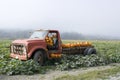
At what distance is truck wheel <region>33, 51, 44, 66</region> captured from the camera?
21.9 m

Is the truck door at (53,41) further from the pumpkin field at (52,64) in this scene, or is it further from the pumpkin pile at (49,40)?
the pumpkin field at (52,64)

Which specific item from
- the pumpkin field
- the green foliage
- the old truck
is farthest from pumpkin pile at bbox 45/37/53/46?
the green foliage

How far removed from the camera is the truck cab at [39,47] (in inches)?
859

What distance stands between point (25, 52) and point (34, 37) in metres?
2.25

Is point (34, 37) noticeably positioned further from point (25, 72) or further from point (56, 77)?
point (56, 77)

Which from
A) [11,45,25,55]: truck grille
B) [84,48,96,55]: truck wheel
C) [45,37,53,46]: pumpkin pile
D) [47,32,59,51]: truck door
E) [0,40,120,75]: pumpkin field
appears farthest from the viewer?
[84,48,96,55]: truck wheel

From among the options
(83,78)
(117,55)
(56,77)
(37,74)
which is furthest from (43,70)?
(117,55)

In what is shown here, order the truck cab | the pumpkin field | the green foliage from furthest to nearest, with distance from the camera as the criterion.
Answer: the truck cab → the green foliage → the pumpkin field

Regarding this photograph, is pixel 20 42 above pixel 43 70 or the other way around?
above

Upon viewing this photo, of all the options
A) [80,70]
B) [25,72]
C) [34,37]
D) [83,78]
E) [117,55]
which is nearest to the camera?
[83,78]

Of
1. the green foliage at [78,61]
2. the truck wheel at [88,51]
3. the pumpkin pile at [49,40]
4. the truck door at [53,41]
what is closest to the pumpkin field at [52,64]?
the green foliage at [78,61]

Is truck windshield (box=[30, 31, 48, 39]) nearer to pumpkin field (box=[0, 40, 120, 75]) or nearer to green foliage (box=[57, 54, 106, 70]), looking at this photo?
pumpkin field (box=[0, 40, 120, 75])

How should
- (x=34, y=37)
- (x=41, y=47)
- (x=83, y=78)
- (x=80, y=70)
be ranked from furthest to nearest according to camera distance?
(x=34, y=37) < (x=41, y=47) < (x=80, y=70) < (x=83, y=78)

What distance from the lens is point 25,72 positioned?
63.6 ft
